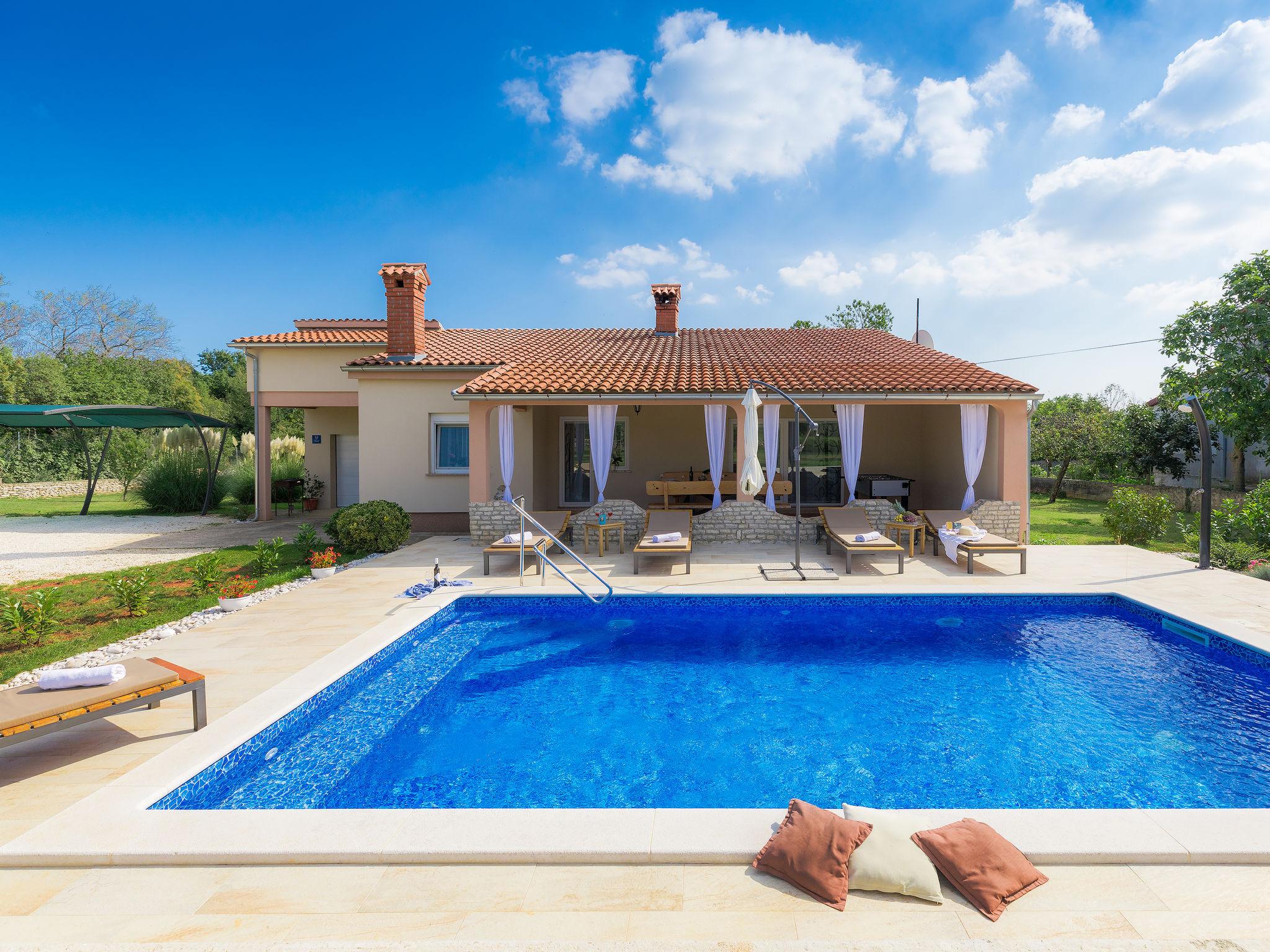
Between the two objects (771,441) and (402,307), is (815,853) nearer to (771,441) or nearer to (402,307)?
(771,441)

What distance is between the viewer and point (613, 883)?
283 centimetres

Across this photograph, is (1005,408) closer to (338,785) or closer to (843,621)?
(843,621)

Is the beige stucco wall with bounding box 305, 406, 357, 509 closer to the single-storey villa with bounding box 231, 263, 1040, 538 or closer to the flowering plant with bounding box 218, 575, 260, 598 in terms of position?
the single-storey villa with bounding box 231, 263, 1040, 538

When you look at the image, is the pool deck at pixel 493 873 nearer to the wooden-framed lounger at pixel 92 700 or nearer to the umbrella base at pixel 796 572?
the wooden-framed lounger at pixel 92 700

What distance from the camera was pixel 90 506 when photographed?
63.9ft

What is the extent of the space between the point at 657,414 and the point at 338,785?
1330 centimetres

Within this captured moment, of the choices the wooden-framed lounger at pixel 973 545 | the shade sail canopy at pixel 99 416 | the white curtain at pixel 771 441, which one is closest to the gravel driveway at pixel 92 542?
the shade sail canopy at pixel 99 416

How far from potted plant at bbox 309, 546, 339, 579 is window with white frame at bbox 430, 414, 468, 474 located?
4.81 meters

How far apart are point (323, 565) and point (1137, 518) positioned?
16097 millimetres

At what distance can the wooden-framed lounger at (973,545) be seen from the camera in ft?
32.3

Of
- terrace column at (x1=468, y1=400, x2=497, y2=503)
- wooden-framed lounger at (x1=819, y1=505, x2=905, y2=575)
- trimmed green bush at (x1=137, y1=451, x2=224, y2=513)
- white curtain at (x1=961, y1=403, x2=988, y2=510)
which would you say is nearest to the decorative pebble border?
terrace column at (x1=468, y1=400, x2=497, y2=503)

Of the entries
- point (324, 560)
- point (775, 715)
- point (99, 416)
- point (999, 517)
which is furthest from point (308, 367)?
point (999, 517)

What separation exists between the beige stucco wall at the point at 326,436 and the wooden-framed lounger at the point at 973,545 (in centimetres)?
1571

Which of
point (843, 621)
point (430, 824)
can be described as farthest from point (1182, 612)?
point (430, 824)
